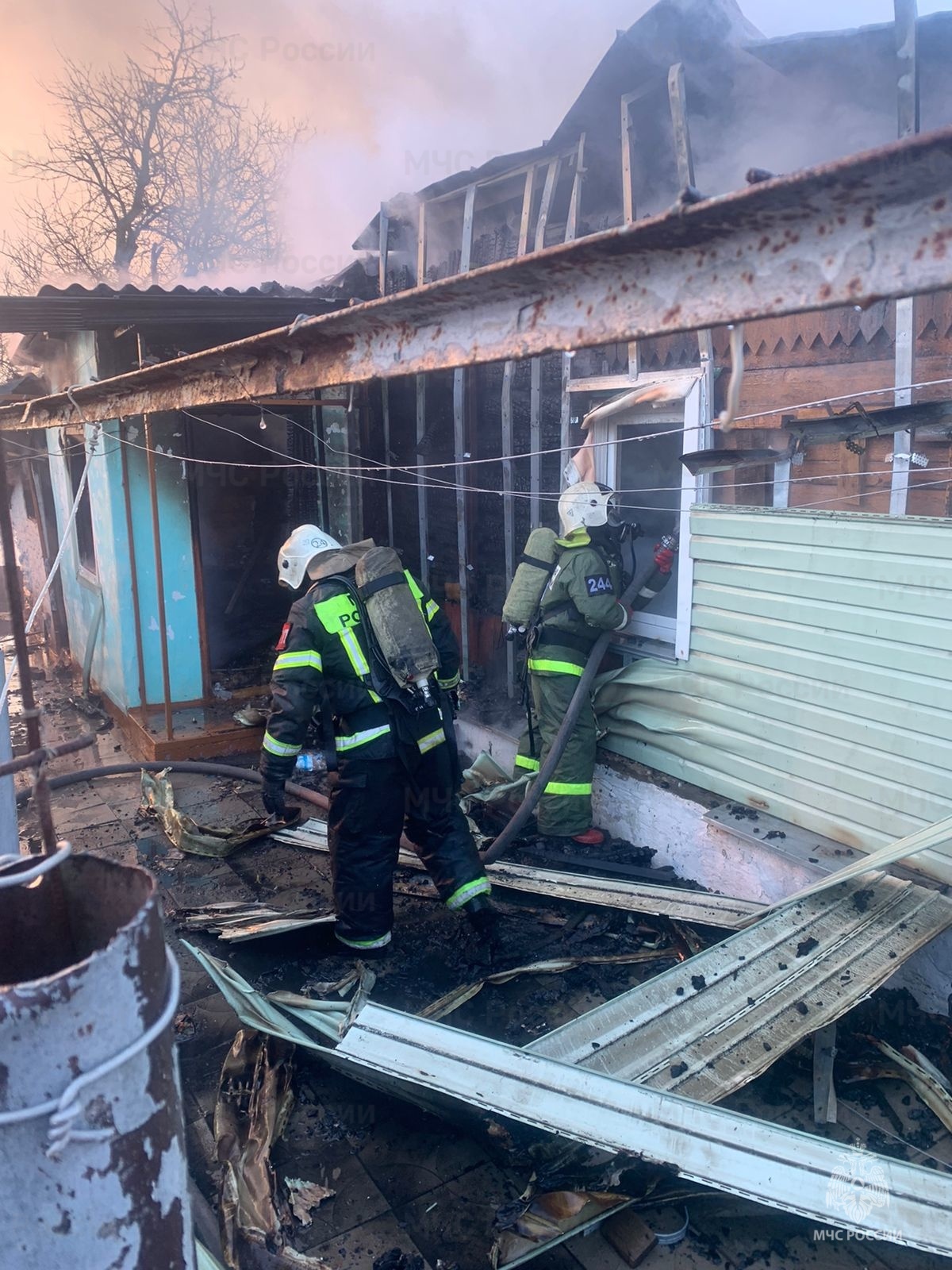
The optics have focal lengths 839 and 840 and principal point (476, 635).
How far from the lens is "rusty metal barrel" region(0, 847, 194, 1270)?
3.93 ft

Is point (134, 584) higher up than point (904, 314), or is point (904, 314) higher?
point (904, 314)

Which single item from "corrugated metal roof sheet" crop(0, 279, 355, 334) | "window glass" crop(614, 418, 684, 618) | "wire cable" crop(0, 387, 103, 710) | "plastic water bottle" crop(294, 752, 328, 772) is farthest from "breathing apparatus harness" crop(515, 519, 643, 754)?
"corrugated metal roof sheet" crop(0, 279, 355, 334)

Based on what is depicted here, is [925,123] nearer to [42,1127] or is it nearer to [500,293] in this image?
[500,293]

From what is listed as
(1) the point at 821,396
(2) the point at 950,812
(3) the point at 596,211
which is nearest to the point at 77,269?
(3) the point at 596,211

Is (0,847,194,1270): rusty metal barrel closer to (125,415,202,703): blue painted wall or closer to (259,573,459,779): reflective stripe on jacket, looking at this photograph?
(259,573,459,779): reflective stripe on jacket

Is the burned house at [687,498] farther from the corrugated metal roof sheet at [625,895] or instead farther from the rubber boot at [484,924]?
the rubber boot at [484,924]

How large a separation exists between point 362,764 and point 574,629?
5.99 feet

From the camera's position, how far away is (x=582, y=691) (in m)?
5.18

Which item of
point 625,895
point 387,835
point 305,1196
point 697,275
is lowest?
point 305,1196

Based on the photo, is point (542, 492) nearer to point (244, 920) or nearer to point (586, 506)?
point (586, 506)

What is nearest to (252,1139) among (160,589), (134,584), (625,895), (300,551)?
(625,895)

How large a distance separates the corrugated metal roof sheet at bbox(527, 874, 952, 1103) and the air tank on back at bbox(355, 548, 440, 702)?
5.62 ft

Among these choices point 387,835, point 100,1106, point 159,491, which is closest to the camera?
point 100,1106

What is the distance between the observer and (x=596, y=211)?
554 centimetres
